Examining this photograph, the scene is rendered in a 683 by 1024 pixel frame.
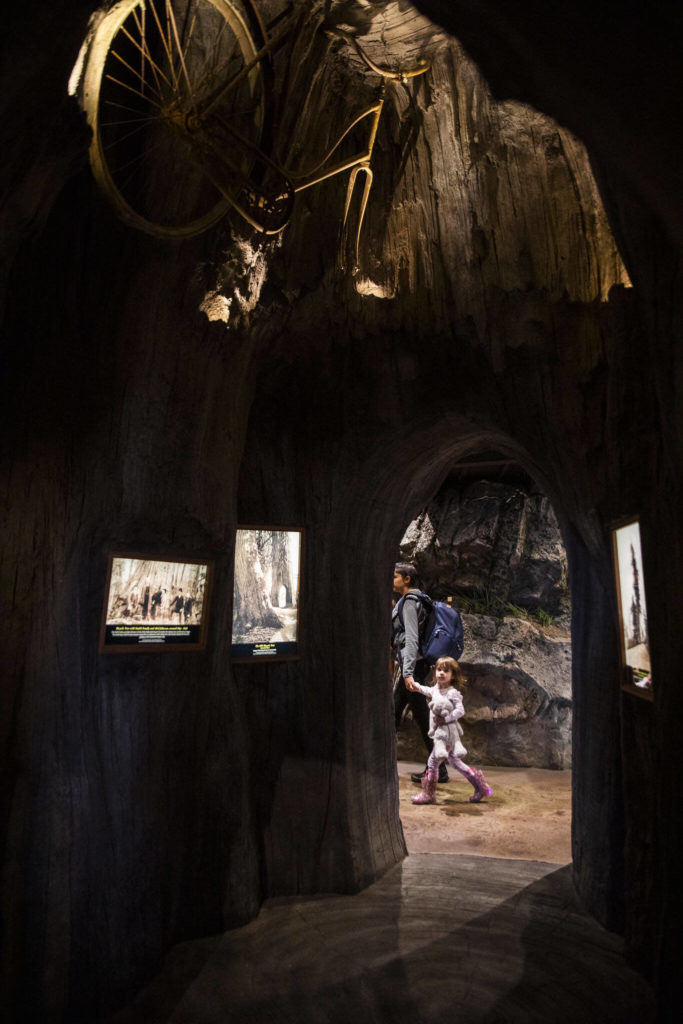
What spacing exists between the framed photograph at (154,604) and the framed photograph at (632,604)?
230cm

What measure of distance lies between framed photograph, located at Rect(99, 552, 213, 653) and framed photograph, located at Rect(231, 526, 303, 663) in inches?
24.7

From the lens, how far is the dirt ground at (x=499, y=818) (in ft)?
19.3

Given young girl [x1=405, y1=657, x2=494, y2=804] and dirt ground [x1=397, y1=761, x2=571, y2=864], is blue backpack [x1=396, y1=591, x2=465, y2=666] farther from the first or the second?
dirt ground [x1=397, y1=761, x2=571, y2=864]

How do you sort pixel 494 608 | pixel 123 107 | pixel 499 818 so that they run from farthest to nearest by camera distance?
pixel 494 608 < pixel 499 818 < pixel 123 107

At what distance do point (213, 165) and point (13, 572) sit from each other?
2.25 metres

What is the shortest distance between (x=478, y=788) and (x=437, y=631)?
1.81 metres

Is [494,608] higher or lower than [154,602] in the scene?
higher

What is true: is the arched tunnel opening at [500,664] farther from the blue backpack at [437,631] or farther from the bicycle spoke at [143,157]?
the bicycle spoke at [143,157]

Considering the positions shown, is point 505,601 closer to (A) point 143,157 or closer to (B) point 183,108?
(A) point 143,157

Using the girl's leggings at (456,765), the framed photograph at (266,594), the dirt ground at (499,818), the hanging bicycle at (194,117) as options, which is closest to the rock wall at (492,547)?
the dirt ground at (499,818)

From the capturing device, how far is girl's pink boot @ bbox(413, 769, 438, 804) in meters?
7.23

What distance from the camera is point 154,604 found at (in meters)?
3.85

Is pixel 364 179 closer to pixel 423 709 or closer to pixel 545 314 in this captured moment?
pixel 545 314

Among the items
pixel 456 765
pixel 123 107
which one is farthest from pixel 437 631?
pixel 123 107
